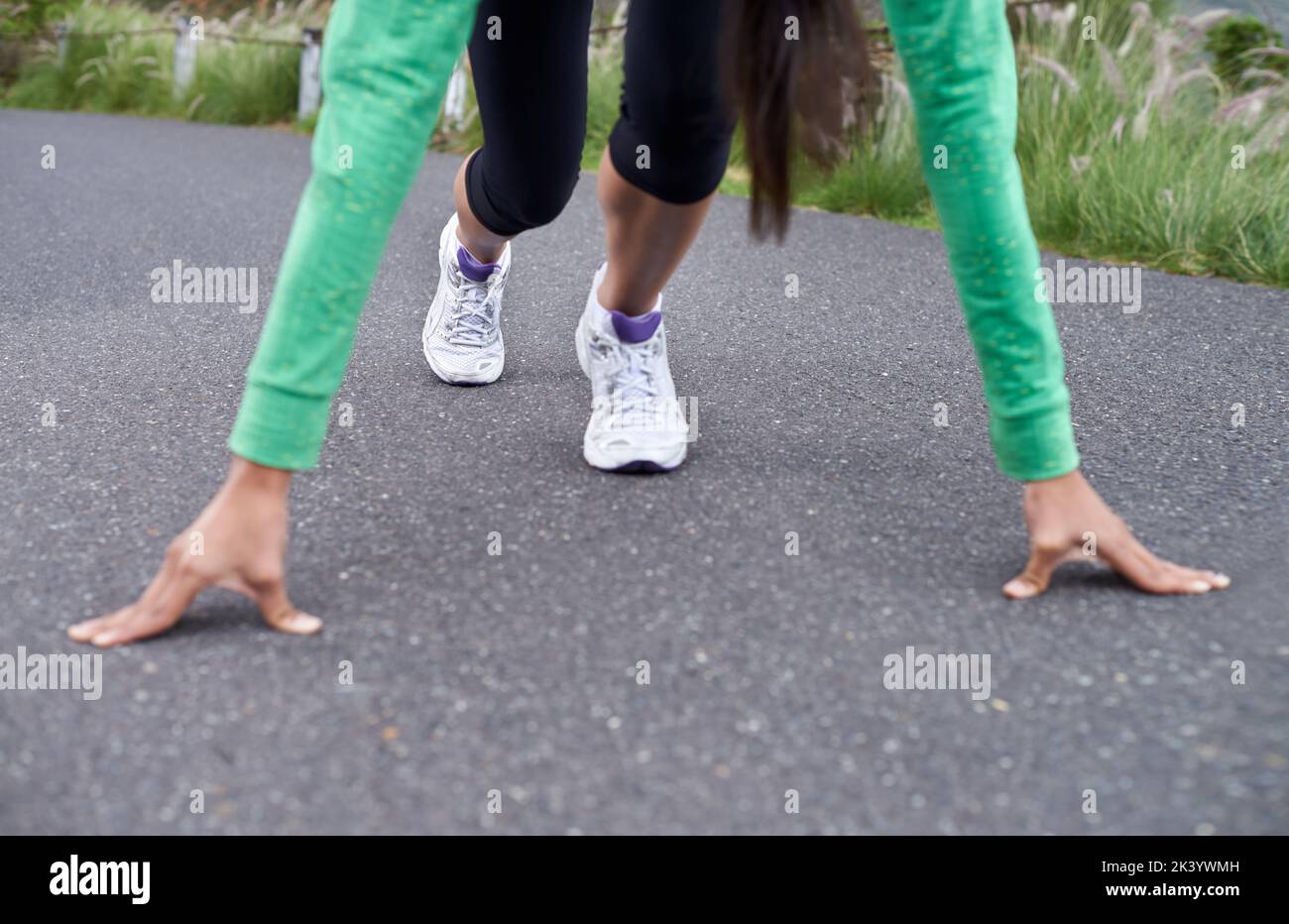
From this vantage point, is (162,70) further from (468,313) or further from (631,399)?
(631,399)

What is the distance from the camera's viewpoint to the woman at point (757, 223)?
139cm

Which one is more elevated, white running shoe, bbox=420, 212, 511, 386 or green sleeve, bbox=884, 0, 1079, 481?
green sleeve, bbox=884, 0, 1079, 481

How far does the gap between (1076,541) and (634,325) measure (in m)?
0.88

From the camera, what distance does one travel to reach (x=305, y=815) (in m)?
1.22

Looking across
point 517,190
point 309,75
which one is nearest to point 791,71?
point 517,190

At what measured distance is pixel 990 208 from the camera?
1557 millimetres

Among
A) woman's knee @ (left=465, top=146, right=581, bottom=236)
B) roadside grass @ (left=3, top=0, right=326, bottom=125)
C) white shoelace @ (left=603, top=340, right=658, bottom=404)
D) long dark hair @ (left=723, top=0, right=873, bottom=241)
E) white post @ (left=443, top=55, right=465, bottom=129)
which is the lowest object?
roadside grass @ (left=3, top=0, right=326, bottom=125)

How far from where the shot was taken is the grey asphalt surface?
4.16 ft

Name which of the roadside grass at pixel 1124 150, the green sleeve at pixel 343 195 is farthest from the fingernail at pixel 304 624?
the roadside grass at pixel 1124 150

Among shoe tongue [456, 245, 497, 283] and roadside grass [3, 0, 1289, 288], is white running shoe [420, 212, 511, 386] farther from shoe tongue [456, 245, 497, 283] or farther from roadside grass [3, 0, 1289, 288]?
roadside grass [3, 0, 1289, 288]

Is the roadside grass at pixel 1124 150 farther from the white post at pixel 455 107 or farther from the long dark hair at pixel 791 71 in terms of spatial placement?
the long dark hair at pixel 791 71

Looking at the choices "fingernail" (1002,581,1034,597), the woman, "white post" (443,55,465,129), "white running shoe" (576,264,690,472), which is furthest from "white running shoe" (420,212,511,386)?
"white post" (443,55,465,129)

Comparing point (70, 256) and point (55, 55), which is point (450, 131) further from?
point (55, 55)
